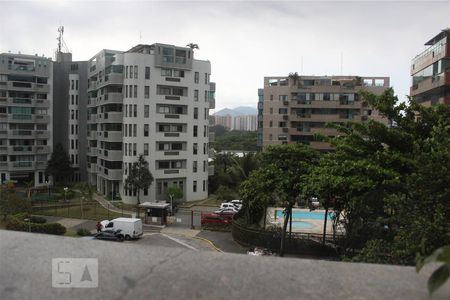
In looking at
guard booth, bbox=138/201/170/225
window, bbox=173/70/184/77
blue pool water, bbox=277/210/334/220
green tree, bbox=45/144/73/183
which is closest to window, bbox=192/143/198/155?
window, bbox=173/70/184/77

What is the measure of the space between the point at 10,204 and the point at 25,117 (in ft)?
53.5

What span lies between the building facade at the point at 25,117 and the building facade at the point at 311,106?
64.5 feet

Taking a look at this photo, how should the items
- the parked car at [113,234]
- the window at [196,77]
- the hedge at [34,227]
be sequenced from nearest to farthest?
the parked car at [113,234]
the hedge at [34,227]
the window at [196,77]

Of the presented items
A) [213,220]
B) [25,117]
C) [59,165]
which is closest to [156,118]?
[213,220]

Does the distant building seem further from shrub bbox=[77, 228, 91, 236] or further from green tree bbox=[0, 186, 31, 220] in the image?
shrub bbox=[77, 228, 91, 236]

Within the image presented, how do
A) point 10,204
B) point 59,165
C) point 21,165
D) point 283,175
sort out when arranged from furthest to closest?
point 21,165, point 59,165, point 10,204, point 283,175

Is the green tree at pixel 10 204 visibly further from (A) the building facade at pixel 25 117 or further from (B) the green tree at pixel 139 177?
(A) the building facade at pixel 25 117

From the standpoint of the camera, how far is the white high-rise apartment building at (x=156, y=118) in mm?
28141

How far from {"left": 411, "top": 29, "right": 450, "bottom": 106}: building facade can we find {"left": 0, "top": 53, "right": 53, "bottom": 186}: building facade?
28.5 m

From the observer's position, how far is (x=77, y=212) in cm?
2492

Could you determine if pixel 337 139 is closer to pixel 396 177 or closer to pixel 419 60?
pixel 396 177

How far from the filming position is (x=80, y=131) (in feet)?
122

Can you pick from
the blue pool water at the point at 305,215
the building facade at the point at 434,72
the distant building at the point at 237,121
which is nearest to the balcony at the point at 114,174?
the blue pool water at the point at 305,215

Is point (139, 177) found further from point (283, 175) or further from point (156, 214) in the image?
point (283, 175)
